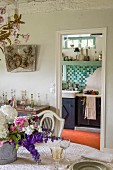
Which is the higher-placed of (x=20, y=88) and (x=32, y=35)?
(x=32, y=35)

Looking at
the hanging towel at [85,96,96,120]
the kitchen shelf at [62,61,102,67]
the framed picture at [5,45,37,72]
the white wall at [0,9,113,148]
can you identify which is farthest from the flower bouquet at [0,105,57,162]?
the kitchen shelf at [62,61,102,67]

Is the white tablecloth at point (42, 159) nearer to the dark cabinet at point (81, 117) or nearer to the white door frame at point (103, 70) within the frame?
the white door frame at point (103, 70)

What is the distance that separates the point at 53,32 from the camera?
420 centimetres

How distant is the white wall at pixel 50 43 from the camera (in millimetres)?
3879

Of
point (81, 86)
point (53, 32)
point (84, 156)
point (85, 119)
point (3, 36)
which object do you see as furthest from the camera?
point (81, 86)

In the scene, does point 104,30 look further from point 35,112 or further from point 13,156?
point 13,156

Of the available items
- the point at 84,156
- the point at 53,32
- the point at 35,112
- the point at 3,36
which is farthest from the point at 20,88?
the point at 84,156

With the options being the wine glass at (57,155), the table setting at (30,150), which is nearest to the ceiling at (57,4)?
the table setting at (30,150)

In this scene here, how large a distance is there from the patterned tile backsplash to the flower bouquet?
4.81m

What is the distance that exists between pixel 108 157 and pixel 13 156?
2.48 ft

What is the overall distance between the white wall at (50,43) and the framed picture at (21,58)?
107 mm

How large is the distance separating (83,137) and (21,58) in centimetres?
220

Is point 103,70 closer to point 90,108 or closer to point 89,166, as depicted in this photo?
point 90,108

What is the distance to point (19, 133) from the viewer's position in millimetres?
1841
